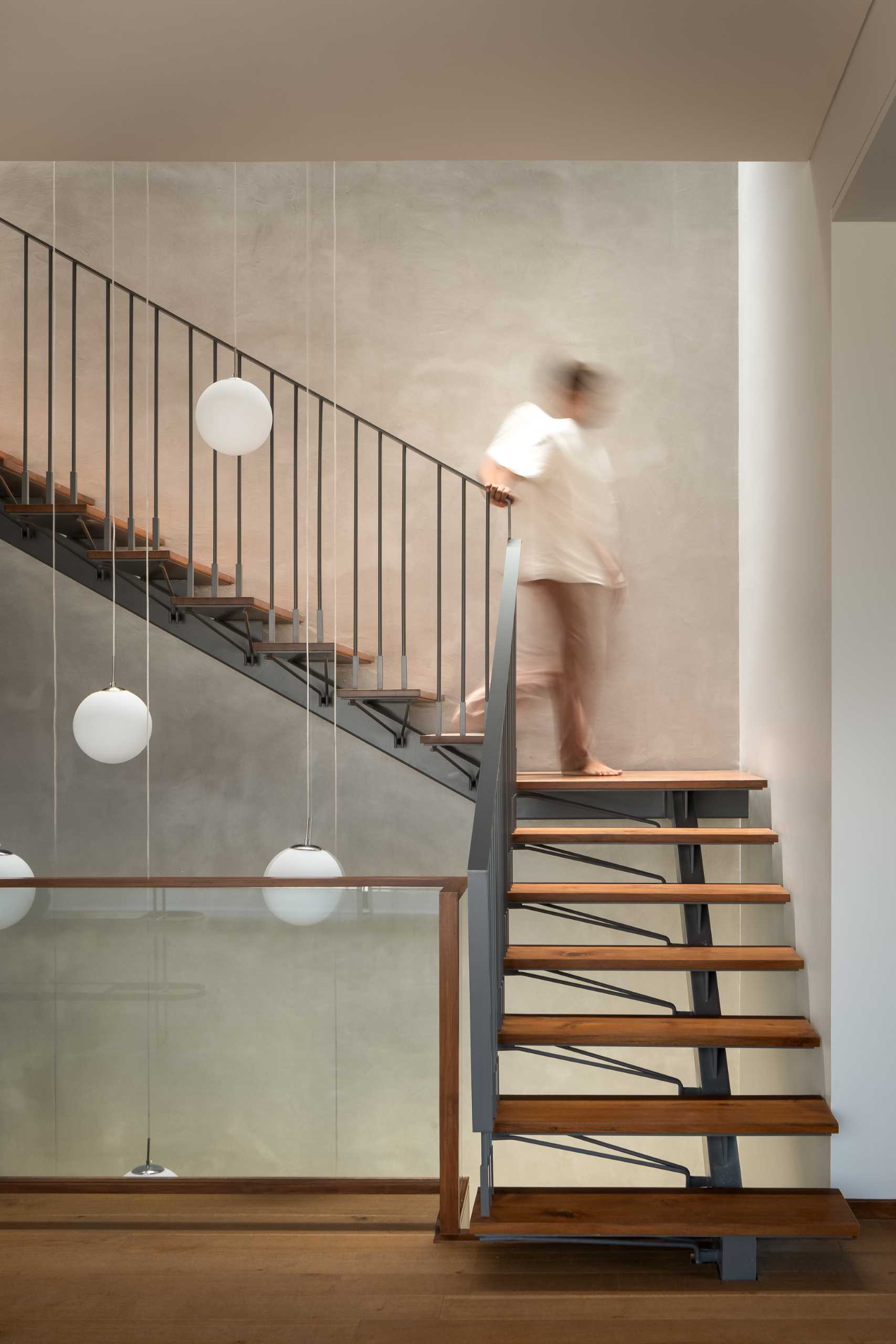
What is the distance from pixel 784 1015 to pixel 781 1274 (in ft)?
3.79

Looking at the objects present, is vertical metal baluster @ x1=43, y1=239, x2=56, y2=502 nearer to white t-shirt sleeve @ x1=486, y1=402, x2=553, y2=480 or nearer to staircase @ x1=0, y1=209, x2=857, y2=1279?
staircase @ x1=0, y1=209, x2=857, y2=1279

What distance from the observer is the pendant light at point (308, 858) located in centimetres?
302

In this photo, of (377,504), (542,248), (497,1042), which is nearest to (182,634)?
(377,504)

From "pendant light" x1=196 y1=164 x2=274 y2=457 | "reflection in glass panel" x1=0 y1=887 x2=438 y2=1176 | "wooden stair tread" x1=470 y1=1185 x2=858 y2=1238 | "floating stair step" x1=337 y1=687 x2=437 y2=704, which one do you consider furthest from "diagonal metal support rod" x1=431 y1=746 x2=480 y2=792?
"wooden stair tread" x1=470 y1=1185 x2=858 y2=1238

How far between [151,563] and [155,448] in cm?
89

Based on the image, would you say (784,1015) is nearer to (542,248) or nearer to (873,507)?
(873,507)

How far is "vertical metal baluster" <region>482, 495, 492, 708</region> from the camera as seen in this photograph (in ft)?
17.4

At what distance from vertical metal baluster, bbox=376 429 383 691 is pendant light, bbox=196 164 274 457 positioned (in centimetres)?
100

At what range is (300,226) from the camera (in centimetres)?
625

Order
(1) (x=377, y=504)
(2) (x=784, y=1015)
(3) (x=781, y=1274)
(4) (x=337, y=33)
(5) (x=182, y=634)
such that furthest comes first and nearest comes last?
(1) (x=377, y=504) → (5) (x=182, y=634) → (2) (x=784, y=1015) → (4) (x=337, y=33) → (3) (x=781, y=1274)

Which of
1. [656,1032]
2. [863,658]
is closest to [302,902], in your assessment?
[656,1032]

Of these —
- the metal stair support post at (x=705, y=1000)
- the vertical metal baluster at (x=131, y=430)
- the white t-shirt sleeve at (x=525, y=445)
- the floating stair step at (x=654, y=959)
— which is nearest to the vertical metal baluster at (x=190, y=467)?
the vertical metal baluster at (x=131, y=430)

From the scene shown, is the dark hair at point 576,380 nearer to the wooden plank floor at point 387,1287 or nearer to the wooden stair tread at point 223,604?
the wooden stair tread at point 223,604

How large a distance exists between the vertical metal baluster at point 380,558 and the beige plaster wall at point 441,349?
0.19 ft
